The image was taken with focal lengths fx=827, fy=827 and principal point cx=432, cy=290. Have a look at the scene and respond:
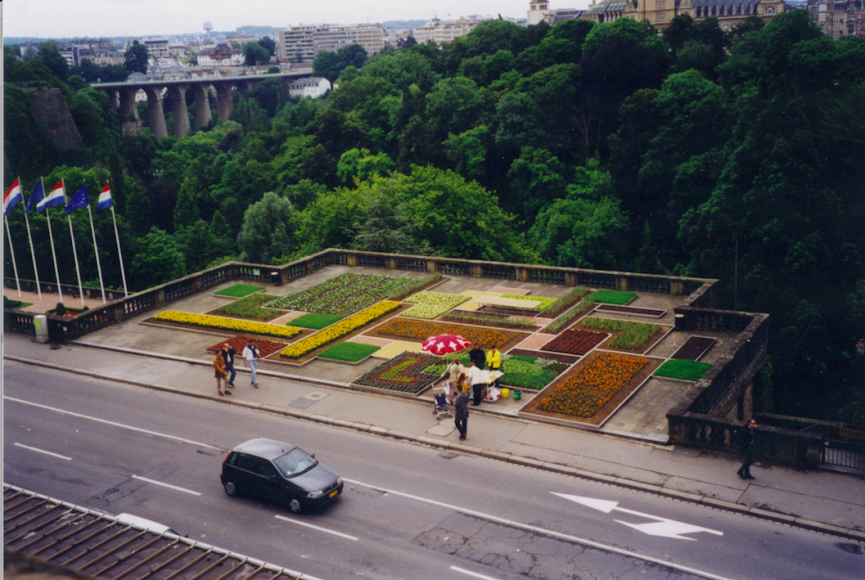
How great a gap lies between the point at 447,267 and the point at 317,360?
1335cm

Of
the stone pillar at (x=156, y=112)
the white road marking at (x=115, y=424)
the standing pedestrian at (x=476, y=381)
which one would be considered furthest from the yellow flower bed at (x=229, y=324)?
the stone pillar at (x=156, y=112)

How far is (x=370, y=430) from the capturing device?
2634 centimetres

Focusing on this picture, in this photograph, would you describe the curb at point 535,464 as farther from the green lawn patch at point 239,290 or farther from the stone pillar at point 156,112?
the stone pillar at point 156,112

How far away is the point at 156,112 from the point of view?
7111 inches

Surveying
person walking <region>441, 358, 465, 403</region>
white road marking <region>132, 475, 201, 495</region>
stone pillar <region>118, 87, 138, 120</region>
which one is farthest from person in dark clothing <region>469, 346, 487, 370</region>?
stone pillar <region>118, 87, 138, 120</region>

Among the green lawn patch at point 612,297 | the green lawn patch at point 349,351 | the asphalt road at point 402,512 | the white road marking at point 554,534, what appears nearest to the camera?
the white road marking at point 554,534

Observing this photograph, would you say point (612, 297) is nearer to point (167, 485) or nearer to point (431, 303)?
point (431, 303)

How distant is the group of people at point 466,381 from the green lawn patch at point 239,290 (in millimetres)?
16157

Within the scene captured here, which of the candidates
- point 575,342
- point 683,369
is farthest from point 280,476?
point 575,342

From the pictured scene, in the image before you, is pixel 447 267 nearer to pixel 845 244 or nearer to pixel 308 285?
pixel 308 285

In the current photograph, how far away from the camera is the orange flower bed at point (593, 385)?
1062 inches

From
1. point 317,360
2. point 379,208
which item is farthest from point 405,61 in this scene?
point 317,360

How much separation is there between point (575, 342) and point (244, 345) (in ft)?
45.3

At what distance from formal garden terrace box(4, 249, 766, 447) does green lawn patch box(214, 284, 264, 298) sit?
0.22ft
